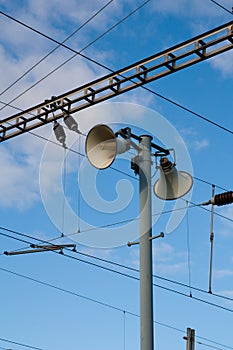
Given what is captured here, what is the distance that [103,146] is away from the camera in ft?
33.0

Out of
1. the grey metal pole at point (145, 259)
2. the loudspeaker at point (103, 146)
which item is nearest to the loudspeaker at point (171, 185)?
the grey metal pole at point (145, 259)

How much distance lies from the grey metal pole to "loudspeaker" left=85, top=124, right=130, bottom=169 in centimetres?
41

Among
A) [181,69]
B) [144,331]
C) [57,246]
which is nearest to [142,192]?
[144,331]

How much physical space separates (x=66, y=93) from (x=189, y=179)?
180 inches

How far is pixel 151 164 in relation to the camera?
33.0 ft

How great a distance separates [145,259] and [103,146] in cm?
184

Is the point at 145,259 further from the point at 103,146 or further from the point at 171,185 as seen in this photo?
the point at 103,146

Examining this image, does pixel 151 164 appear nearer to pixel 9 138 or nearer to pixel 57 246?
pixel 9 138

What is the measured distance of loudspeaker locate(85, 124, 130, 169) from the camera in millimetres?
9859

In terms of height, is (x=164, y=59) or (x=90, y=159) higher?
(x=164, y=59)

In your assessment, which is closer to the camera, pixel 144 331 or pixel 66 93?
pixel 144 331

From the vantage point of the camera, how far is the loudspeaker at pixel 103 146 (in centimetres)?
986

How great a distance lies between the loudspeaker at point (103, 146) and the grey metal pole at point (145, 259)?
0.41 meters

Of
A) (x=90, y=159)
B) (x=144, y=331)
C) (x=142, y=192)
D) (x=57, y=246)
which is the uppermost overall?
(x=57, y=246)
